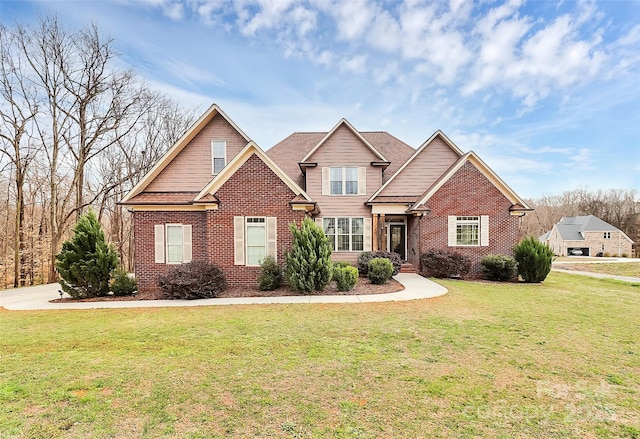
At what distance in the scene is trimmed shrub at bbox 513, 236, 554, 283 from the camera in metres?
13.1

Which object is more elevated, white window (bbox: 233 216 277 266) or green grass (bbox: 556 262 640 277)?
white window (bbox: 233 216 277 266)

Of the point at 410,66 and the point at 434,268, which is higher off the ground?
the point at 410,66

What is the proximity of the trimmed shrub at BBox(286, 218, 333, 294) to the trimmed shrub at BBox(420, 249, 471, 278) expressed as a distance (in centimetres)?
587

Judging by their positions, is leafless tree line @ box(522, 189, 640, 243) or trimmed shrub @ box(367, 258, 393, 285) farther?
leafless tree line @ box(522, 189, 640, 243)

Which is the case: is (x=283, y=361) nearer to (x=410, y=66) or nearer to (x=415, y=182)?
(x=415, y=182)

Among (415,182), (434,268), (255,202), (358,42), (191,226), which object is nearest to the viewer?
(255,202)

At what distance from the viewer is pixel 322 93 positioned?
63.3 ft

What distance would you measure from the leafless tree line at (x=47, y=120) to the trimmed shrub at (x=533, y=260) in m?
22.1

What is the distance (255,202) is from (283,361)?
7.84 m

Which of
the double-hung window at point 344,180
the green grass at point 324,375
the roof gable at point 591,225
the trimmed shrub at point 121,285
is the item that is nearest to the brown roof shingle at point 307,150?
the double-hung window at point 344,180

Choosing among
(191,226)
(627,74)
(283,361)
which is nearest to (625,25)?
(627,74)

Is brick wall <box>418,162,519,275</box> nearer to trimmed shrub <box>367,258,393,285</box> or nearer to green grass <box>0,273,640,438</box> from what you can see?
trimmed shrub <box>367,258,393,285</box>

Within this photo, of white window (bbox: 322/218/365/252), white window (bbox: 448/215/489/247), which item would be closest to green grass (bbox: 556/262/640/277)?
white window (bbox: 448/215/489/247)

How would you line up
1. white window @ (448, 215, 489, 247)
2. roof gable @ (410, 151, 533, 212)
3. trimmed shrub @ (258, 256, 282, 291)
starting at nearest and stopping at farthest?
trimmed shrub @ (258, 256, 282, 291) < roof gable @ (410, 151, 533, 212) < white window @ (448, 215, 489, 247)
